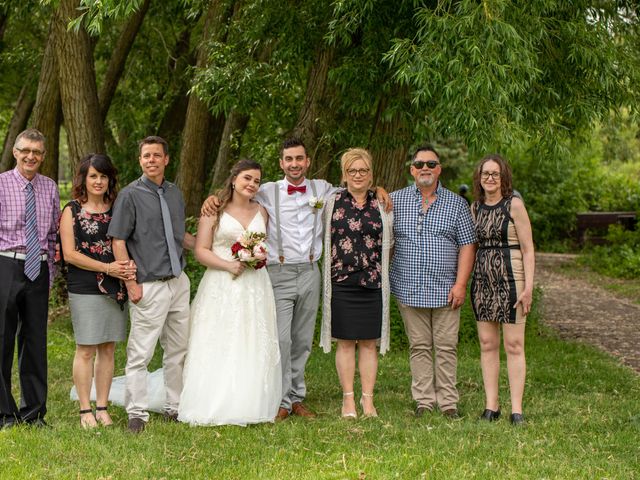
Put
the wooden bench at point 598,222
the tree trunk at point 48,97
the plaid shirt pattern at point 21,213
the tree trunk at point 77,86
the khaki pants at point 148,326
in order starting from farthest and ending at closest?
the wooden bench at point 598,222
the tree trunk at point 48,97
the tree trunk at point 77,86
the khaki pants at point 148,326
the plaid shirt pattern at point 21,213

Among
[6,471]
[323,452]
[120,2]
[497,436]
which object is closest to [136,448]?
[6,471]

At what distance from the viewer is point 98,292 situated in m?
5.99

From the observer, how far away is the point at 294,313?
6.69 m

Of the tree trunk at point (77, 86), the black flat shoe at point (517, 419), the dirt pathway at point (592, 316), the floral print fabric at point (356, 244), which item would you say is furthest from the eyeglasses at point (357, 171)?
the tree trunk at point (77, 86)

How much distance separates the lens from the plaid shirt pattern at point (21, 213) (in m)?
5.80

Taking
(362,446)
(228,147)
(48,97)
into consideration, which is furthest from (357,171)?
(48,97)

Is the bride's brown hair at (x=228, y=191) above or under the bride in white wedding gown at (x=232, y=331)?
above

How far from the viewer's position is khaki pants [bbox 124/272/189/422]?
6.10 meters

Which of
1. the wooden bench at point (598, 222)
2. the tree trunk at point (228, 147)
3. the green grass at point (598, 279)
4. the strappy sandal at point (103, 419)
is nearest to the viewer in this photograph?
the strappy sandal at point (103, 419)

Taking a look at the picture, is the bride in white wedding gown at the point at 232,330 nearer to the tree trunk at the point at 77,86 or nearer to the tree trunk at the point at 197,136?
the tree trunk at the point at 197,136

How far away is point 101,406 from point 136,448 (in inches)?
32.7

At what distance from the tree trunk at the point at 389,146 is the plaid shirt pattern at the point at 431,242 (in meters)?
2.20

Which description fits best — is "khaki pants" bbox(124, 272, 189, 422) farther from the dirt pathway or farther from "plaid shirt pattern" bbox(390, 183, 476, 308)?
the dirt pathway

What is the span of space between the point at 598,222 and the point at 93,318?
1933cm
